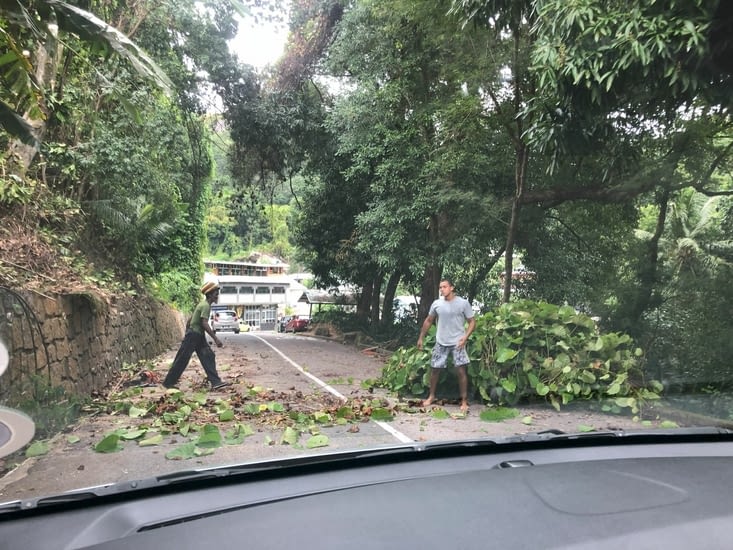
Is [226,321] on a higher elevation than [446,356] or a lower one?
higher

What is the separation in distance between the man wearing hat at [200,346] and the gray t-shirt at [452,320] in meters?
3.56

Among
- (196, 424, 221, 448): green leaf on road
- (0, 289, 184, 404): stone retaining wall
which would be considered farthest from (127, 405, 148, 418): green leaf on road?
(196, 424, 221, 448): green leaf on road

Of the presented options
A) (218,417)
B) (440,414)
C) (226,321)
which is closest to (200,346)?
(218,417)

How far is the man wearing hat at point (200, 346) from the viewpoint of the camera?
31.1 ft

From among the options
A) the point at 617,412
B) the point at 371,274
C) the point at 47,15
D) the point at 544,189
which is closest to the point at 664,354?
the point at 617,412

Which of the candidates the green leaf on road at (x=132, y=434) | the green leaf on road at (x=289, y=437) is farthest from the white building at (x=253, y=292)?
the green leaf on road at (x=289, y=437)

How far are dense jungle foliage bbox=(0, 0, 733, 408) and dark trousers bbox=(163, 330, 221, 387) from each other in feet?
6.81

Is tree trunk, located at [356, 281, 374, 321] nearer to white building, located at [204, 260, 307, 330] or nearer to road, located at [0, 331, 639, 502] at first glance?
white building, located at [204, 260, 307, 330]

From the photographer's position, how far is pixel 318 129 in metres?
18.7

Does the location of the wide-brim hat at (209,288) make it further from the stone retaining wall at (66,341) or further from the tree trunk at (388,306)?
the tree trunk at (388,306)

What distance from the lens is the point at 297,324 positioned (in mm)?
39781

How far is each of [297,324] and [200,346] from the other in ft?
99.6

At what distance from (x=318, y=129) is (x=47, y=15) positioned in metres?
13.6

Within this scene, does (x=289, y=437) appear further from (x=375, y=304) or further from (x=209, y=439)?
(x=375, y=304)
